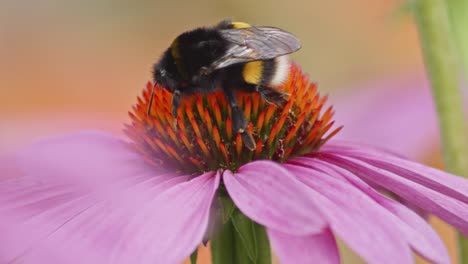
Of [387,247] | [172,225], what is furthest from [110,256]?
[387,247]

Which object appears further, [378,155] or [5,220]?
[378,155]

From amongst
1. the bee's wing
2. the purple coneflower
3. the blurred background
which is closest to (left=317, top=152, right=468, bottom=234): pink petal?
the purple coneflower

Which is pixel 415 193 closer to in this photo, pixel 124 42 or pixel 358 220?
pixel 358 220

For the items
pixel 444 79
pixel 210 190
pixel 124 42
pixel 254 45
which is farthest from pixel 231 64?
pixel 124 42

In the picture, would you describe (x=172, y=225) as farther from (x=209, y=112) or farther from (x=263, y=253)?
(x=209, y=112)

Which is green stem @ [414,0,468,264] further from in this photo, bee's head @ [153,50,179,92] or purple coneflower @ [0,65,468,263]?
bee's head @ [153,50,179,92]

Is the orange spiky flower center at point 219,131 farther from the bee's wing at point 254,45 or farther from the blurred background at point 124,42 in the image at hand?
the blurred background at point 124,42
